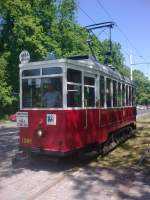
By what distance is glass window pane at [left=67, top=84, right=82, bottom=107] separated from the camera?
10.6 meters

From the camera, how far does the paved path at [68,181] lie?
809 cm

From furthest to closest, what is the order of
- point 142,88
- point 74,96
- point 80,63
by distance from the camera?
point 142,88 → point 80,63 → point 74,96

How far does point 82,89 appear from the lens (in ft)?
36.7

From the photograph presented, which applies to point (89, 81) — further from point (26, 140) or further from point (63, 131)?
point (26, 140)

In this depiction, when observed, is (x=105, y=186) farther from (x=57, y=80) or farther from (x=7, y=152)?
(x=7, y=152)

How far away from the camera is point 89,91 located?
38.5 ft

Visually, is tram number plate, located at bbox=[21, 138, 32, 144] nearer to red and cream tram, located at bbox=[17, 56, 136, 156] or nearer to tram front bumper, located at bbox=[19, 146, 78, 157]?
red and cream tram, located at bbox=[17, 56, 136, 156]

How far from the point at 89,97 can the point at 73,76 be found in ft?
3.75

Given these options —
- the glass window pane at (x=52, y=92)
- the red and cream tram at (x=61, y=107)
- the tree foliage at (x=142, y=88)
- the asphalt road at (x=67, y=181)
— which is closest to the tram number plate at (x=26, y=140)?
the red and cream tram at (x=61, y=107)

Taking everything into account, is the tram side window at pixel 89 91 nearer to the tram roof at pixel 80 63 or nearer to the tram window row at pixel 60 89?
the tram window row at pixel 60 89

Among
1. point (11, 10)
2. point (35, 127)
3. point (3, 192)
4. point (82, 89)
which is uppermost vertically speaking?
point (11, 10)

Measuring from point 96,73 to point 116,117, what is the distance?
3.12 m

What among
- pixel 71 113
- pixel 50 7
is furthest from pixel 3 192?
pixel 50 7

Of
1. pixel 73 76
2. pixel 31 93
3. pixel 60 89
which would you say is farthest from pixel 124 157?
pixel 31 93
